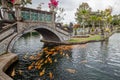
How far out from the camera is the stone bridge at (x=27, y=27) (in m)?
20.6

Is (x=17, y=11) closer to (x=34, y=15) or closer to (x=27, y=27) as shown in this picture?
(x=27, y=27)

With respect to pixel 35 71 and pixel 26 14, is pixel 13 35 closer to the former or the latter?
pixel 26 14

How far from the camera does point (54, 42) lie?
37.5 metres

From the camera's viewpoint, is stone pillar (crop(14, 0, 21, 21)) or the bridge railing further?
the bridge railing

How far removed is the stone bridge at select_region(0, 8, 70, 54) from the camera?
20.6 m

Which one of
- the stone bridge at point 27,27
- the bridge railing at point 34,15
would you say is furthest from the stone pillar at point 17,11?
the bridge railing at point 34,15

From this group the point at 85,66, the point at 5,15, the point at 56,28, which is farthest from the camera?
the point at 56,28

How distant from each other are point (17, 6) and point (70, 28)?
18.3 m

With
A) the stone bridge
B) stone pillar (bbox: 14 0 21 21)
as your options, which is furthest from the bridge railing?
stone pillar (bbox: 14 0 21 21)

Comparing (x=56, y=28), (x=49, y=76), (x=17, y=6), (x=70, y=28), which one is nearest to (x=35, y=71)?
(x=49, y=76)

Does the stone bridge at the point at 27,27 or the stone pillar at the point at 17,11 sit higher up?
the stone pillar at the point at 17,11

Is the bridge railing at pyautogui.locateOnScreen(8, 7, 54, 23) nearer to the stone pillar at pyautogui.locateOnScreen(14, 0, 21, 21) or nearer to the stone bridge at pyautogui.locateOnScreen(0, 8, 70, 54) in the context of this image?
the stone bridge at pyautogui.locateOnScreen(0, 8, 70, 54)

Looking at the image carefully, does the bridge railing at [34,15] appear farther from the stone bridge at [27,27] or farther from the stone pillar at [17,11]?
the stone pillar at [17,11]

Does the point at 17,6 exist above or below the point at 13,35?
above
